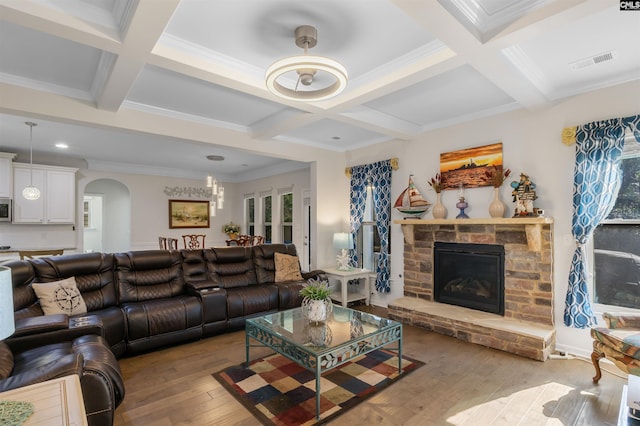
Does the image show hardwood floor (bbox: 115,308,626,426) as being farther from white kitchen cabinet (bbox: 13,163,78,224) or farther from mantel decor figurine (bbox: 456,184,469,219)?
white kitchen cabinet (bbox: 13,163,78,224)

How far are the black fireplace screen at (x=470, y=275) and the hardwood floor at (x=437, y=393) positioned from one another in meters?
0.74

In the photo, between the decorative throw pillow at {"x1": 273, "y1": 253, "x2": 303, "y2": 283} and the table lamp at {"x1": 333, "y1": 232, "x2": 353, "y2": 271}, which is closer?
the decorative throw pillow at {"x1": 273, "y1": 253, "x2": 303, "y2": 283}

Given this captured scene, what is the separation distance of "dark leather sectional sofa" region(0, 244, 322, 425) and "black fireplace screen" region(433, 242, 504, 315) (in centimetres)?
195

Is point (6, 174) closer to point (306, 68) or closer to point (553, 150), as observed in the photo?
point (306, 68)

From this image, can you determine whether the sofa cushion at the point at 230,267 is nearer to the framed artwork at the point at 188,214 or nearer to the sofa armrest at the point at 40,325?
the sofa armrest at the point at 40,325

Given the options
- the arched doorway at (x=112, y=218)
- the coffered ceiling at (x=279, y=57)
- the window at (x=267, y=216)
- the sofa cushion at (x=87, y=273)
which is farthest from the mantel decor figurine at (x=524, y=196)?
the arched doorway at (x=112, y=218)

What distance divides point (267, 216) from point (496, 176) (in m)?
5.67

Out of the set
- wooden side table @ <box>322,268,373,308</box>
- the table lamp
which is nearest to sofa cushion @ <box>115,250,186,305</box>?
wooden side table @ <box>322,268,373,308</box>

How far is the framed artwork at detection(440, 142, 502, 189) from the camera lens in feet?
13.2

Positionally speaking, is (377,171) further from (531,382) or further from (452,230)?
(531,382)

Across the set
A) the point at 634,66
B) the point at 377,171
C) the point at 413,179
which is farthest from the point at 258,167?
the point at 634,66

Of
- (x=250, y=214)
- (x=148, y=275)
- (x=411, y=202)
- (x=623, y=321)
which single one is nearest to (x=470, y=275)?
(x=411, y=202)

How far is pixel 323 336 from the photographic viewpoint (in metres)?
2.73

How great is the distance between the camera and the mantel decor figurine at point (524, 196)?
11.8 ft
